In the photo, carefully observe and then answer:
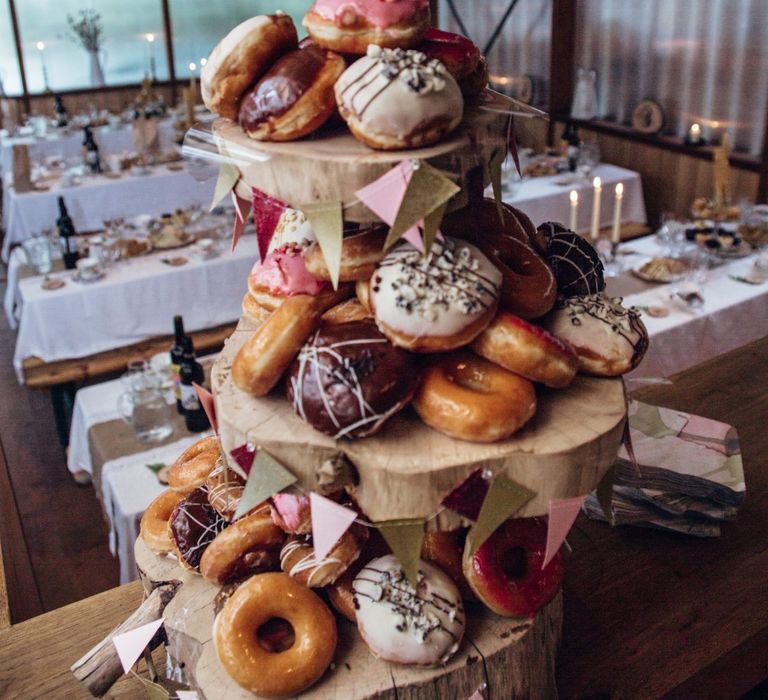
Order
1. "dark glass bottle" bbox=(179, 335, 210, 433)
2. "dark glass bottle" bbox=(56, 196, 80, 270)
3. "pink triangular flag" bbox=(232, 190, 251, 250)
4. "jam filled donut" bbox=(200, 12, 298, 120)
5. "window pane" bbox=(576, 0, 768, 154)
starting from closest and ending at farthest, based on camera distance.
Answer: "jam filled donut" bbox=(200, 12, 298, 120), "pink triangular flag" bbox=(232, 190, 251, 250), "dark glass bottle" bbox=(179, 335, 210, 433), "dark glass bottle" bbox=(56, 196, 80, 270), "window pane" bbox=(576, 0, 768, 154)

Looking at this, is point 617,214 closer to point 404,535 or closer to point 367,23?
point 367,23

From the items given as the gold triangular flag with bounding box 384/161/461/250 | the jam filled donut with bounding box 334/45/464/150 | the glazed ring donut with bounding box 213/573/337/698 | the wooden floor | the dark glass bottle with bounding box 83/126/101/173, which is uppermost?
the jam filled donut with bounding box 334/45/464/150

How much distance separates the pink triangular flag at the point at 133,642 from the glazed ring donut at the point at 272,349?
41 cm

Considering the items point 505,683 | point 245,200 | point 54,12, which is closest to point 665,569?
point 505,683

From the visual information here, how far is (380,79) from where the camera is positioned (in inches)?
34.5

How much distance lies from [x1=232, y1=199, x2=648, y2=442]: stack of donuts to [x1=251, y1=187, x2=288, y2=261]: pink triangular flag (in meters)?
0.18

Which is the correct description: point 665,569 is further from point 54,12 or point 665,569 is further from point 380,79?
point 54,12

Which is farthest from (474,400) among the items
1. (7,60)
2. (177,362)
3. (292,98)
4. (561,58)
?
(7,60)

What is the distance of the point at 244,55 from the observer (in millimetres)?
970

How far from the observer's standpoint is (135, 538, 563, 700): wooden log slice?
996 millimetres

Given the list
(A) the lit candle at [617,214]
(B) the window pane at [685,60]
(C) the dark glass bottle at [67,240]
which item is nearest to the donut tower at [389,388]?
(A) the lit candle at [617,214]

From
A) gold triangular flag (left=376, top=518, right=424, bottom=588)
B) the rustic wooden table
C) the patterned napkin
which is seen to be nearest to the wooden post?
the patterned napkin

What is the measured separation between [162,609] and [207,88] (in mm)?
753

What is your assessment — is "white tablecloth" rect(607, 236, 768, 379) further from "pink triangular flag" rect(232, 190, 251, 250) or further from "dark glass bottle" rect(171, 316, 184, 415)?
"pink triangular flag" rect(232, 190, 251, 250)
